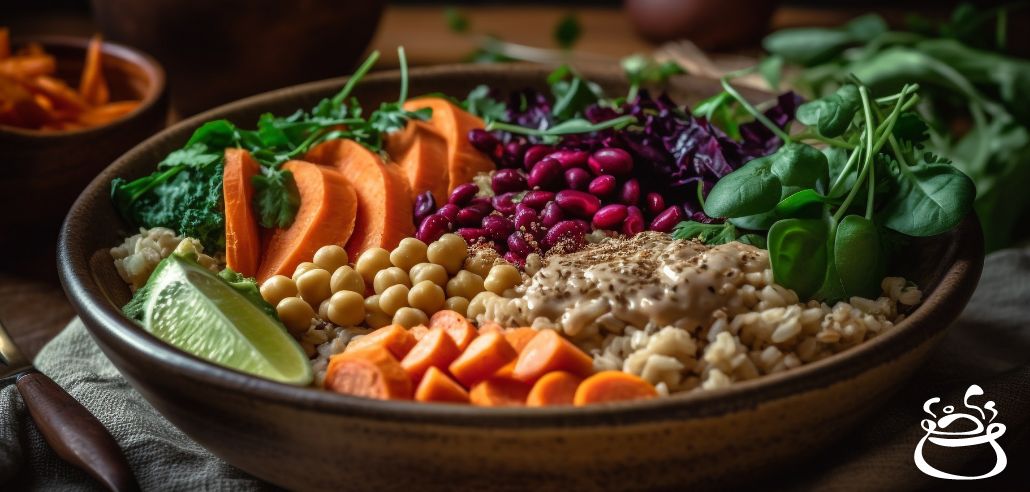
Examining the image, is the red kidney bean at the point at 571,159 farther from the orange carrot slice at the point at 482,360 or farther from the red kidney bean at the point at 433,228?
the orange carrot slice at the point at 482,360

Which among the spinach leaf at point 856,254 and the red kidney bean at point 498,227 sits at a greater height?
the spinach leaf at point 856,254

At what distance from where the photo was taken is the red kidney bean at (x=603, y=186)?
8.89 ft

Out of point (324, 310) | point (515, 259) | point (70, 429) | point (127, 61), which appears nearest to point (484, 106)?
point (515, 259)

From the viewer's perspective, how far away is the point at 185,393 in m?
1.89

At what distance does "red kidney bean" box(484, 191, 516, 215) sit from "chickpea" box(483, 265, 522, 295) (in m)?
0.28

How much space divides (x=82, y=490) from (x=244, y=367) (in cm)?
50

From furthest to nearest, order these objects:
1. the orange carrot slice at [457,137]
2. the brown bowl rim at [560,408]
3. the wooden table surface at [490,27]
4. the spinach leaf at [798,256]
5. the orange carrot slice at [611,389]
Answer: the wooden table surface at [490,27] → the orange carrot slice at [457,137] → the spinach leaf at [798,256] → the orange carrot slice at [611,389] → the brown bowl rim at [560,408]

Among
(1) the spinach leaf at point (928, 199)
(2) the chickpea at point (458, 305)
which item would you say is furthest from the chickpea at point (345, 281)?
(1) the spinach leaf at point (928, 199)

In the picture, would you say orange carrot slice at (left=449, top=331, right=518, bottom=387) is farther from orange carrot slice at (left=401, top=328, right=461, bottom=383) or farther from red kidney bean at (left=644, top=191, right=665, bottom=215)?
red kidney bean at (left=644, top=191, right=665, bottom=215)

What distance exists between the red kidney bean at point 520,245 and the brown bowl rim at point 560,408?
839 mm

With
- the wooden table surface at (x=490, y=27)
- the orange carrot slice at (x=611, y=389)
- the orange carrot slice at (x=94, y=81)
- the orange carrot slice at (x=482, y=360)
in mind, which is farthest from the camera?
the wooden table surface at (x=490, y=27)

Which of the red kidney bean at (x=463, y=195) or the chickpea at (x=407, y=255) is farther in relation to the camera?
the red kidney bean at (x=463, y=195)

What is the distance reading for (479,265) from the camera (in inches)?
101

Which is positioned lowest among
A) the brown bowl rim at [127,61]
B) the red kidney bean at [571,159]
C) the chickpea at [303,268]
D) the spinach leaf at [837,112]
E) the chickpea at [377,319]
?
the chickpea at [377,319]
